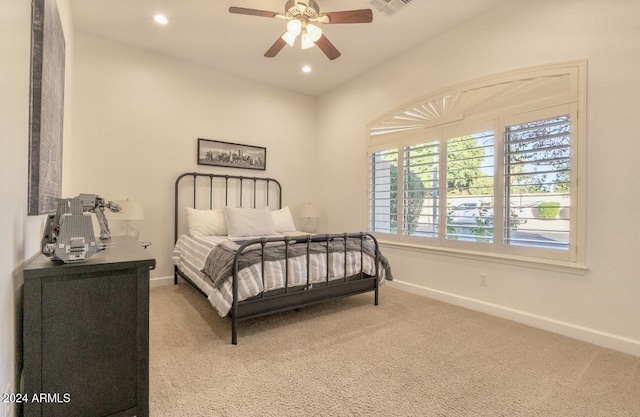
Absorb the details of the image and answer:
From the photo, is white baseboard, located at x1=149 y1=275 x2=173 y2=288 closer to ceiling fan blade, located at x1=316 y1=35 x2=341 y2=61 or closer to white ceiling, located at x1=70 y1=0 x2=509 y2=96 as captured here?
white ceiling, located at x1=70 y1=0 x2=509 y2=96

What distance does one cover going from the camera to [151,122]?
3754 millimetres

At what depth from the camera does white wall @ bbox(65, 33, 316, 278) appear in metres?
3.38

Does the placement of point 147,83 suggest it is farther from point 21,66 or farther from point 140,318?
point 140,318

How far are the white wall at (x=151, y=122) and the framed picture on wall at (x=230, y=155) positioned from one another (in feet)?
0.29

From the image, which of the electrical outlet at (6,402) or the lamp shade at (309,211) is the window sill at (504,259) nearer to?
the lamp shade at (309,211)

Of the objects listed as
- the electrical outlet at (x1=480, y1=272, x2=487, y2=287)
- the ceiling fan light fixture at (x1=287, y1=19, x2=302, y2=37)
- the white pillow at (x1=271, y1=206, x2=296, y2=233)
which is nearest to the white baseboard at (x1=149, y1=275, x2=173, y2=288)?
the white pillow at (x1=271, y1=206, x2=296, y2=233)

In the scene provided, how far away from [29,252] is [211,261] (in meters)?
1.26

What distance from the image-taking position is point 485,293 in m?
2.96

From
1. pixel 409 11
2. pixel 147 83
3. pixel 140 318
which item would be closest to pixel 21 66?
pixel 140 318

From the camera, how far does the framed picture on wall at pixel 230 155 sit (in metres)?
4.13

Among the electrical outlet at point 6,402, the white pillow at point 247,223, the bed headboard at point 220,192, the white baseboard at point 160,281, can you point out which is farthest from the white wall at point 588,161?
the electrical outlet at point 6,402

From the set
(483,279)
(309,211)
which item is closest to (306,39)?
(309,211)

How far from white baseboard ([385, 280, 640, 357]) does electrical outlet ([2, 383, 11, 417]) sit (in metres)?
3.34

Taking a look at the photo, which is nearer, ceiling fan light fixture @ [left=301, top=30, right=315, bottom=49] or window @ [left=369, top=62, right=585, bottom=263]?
window @ [left=369, top=62, right=585, bottom=263]
